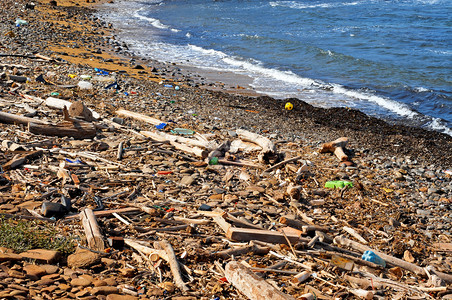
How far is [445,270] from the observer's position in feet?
19.9

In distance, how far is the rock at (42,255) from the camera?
436cm

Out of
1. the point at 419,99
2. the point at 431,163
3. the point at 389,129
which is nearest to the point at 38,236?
the point at 431,163

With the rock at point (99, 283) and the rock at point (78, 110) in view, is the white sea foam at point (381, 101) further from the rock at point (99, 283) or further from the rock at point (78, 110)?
the rock at point (99, 283)

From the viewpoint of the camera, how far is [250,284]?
433cm

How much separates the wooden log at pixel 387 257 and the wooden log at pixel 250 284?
2195 mm

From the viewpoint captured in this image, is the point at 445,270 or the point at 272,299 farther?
the point at 445,270

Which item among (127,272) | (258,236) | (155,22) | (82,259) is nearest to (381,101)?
(258,236)

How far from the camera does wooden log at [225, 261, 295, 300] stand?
4.13m

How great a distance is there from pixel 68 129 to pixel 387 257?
6.60 meters

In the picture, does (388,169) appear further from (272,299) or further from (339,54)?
(339,54)

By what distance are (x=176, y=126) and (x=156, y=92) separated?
168 inches

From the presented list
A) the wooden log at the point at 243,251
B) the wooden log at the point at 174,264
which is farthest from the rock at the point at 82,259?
the wooden log at the point at 243,251

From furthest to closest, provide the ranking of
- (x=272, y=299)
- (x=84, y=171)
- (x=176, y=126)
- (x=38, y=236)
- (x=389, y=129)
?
(x=389, y=129)
(x=176, y=126)
(x=84, y=171)
(x=38, y=236)
(x=272, y=299)

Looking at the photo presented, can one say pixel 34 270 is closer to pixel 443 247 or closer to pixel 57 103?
pixel 443 247
